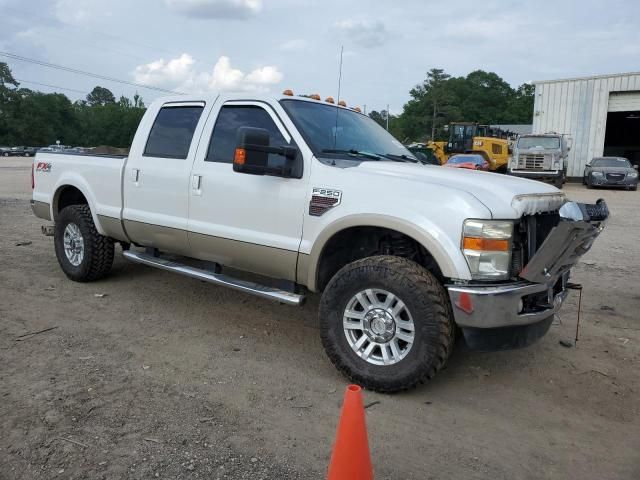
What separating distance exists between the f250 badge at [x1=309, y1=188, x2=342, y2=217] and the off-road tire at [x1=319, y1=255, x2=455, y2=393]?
456 millimetres

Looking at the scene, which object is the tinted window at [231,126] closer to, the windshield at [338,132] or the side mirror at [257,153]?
the windshield at [338,132]

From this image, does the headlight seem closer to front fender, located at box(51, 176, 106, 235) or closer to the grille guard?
the grille guard

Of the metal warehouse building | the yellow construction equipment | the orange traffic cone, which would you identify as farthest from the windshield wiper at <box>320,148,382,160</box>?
the metal warehouse building

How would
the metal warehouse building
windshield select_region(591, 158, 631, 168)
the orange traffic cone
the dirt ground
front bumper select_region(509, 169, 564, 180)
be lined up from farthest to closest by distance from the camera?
the metal warehouse building
windshield select_region(591, 158, 631, 168)
front bumper select_region(509, 169, 564, 180)
the dirt ground
the orange traffic cone

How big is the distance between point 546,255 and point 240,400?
2.10m

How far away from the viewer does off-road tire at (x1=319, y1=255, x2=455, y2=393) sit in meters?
3.34

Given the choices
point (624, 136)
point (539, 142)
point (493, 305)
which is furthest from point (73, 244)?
point (624, 136)

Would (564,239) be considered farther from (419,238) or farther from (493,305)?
(419,238)

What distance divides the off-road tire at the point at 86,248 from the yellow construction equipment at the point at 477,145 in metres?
21.5

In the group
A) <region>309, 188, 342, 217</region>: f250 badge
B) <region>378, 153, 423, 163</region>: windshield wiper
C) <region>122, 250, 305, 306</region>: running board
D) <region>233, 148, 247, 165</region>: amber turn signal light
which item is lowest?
<region>122, 250, 305, 306</region>: running board

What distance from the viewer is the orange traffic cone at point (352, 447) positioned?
2230 mm

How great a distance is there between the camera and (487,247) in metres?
3.20

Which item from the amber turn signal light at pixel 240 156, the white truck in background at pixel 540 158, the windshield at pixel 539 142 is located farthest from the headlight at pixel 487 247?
the windshield at pixel 539 142

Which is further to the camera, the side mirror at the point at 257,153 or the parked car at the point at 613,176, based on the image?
the parked car at the point at 613,176
